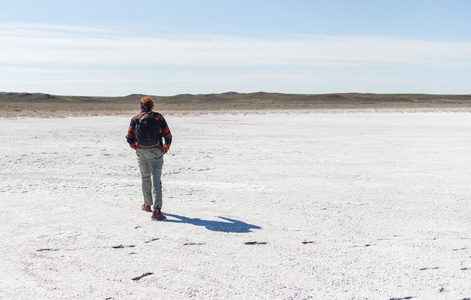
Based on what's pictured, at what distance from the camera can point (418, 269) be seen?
4.75 m

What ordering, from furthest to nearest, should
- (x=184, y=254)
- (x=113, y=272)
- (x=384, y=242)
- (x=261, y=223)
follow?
(x=261, y=223) → (x=384, y=242) → (x=184, y=254) → (x=113, y=272)

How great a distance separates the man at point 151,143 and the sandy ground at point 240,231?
1.32ft

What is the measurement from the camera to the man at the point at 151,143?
21.6ft

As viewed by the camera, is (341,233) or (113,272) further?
(341,233)

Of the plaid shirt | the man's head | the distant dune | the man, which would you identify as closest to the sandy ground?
the man

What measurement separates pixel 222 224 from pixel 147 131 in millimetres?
1644

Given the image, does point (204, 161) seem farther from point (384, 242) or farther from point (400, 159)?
point (384, 242)

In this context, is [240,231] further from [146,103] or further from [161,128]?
[146,103]

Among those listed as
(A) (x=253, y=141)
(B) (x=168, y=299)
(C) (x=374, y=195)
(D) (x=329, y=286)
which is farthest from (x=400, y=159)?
(B) (x=168, y=299)

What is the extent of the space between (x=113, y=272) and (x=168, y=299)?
853 mm

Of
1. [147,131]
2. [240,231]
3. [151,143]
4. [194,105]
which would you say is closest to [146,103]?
[147,131]

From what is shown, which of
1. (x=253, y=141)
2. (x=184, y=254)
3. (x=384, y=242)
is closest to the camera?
(x=184, y=254)

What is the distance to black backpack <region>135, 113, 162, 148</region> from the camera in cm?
657

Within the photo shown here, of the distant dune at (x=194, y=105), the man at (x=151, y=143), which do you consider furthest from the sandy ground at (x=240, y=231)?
the distant dune at (x=194, y=105)
